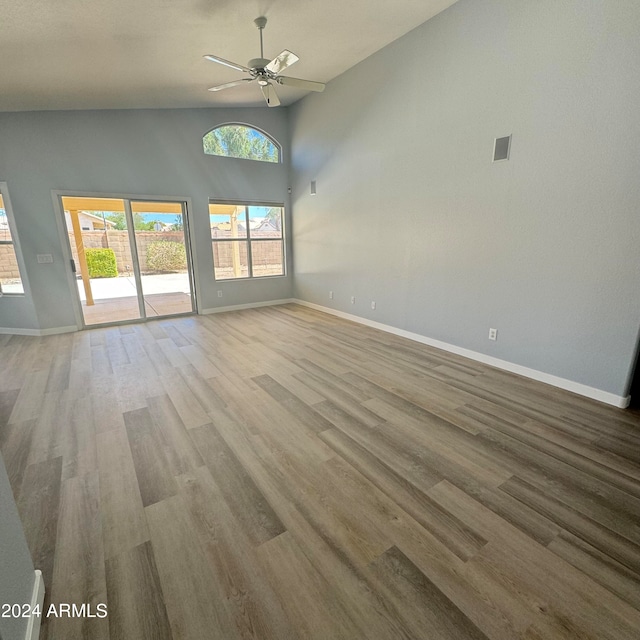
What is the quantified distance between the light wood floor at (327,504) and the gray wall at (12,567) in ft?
0.63

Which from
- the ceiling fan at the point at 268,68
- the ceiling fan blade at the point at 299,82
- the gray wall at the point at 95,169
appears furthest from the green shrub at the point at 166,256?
the ceiling fan blade at the point at 299,82

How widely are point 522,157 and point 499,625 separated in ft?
11.5

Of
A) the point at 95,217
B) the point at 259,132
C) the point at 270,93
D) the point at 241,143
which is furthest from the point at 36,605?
the point at 259,132

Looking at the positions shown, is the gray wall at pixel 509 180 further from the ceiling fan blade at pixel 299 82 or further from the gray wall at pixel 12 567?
the gray wall at pixel 12 567

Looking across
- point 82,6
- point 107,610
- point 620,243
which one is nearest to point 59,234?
point 82,6

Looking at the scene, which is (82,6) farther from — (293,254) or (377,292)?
(293,254)

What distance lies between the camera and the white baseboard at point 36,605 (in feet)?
3.44

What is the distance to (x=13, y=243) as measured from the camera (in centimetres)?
456

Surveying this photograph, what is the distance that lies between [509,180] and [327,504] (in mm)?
3356

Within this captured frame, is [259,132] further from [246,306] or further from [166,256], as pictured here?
[246,306]

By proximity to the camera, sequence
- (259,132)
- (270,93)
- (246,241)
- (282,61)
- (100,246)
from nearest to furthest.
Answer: (282,61)
(270,93)
(100,246)
(259,132)
(246,241)

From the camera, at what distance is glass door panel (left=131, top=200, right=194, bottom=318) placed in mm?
5375

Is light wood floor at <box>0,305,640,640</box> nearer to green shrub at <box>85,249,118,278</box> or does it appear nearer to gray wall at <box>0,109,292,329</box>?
gray wall at <box>0,109,292,329</box>

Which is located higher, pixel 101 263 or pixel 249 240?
pixel 249 240
